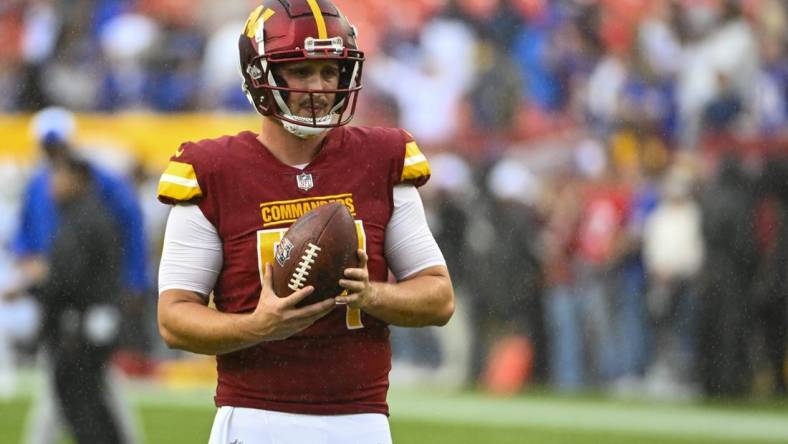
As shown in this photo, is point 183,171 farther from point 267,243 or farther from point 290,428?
point 290,428

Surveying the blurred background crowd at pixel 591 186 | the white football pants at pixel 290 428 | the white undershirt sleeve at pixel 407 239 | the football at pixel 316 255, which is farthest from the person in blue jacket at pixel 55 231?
the football at pixel 316 255

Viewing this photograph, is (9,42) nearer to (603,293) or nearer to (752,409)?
(603,293)

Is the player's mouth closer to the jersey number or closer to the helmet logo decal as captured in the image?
the helmet logo decal

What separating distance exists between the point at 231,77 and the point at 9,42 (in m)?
3.22

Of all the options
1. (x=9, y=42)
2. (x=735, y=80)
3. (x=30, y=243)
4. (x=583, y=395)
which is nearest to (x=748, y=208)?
(x=735, y=80)

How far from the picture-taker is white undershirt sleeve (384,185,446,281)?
Result: 145 inches

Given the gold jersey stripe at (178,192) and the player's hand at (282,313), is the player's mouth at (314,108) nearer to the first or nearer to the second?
the gold jersey stripe at (178,192)

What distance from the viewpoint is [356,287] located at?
334 centimetres

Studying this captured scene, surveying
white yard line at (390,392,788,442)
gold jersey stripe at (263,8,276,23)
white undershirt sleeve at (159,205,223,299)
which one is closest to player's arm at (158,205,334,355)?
white undershirt sleeve at (159,205,223,299)

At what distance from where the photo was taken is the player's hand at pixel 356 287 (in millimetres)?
3338

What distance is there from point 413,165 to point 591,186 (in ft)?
25.3

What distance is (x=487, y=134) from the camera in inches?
477

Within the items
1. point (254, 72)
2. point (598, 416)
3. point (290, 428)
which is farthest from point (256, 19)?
point (598, 416)

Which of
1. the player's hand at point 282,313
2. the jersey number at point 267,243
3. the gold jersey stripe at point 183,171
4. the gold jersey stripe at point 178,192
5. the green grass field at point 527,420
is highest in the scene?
the gold jersey stripe at point 183,171
